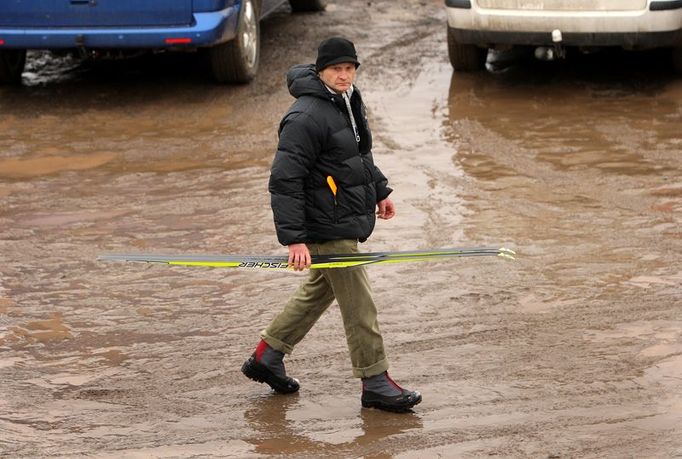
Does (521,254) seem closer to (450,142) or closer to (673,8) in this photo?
(450,142)

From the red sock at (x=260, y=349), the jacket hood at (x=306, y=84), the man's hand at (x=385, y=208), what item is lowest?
the red sock at (x=260, y=349)

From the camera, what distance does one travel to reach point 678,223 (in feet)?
23.7

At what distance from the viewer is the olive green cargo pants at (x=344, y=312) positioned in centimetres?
512

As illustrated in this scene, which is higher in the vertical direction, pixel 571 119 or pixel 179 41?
pixel 179 41

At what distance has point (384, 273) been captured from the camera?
6.73m

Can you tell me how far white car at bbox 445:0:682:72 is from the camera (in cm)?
948

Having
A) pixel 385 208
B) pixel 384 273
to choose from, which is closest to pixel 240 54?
pixel 384 273

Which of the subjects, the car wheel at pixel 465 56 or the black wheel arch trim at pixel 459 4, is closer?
the black wheel arch trim at pixel 459 4

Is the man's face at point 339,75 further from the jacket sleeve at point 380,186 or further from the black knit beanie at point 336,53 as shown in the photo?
the jacket sleeve at point 380,186

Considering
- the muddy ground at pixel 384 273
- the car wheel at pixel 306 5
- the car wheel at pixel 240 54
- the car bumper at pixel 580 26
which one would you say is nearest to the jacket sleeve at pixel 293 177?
the muddy ground at pixel 384 273

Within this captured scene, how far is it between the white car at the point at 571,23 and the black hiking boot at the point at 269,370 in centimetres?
496

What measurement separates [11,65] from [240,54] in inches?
75.5

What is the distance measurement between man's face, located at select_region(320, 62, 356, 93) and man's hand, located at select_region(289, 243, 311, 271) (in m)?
0.63

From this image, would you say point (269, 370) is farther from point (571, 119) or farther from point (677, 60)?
point (677, 60)
